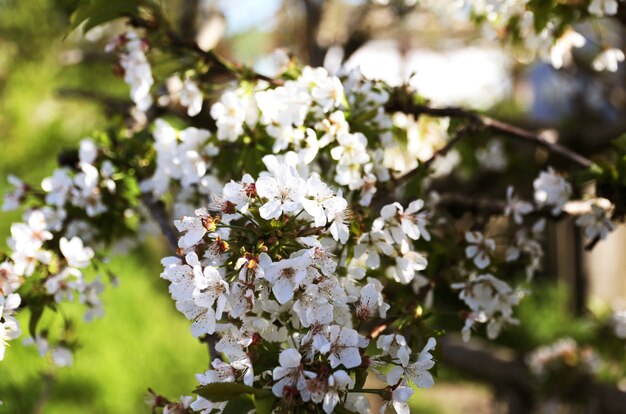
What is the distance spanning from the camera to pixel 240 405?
0.61 m

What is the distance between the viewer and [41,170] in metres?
3.80

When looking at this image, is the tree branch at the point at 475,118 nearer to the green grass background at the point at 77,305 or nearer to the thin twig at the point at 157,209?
the thin twig at the point at 157,209

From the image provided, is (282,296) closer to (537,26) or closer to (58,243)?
(58,243)

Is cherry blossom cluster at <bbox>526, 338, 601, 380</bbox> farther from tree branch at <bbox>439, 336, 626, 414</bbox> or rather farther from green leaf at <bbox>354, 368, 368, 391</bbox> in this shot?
green leaf at <bbox>354, 368, 368, 391</bbox>

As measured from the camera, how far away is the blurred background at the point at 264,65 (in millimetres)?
2139

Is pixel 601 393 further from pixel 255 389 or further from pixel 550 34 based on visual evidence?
pixel 255 389

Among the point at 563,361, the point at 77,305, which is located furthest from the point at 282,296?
the point at 77,305

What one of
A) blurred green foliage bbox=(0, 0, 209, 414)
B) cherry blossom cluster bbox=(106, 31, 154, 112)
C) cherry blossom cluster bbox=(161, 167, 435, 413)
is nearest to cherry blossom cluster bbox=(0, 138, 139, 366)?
cherry blossom cluster bbox=(106, 31, 154, 112)

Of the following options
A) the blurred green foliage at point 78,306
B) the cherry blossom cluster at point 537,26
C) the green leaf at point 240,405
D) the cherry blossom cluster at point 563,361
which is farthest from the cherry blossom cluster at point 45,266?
the cherry blossom cluster at point 563,361

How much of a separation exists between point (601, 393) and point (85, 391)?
199cm

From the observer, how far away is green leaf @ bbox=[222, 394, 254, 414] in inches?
24.1

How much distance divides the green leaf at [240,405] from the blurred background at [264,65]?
1.99 ft

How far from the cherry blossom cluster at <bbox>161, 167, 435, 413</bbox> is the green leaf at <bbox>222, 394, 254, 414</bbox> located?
0.08 feet

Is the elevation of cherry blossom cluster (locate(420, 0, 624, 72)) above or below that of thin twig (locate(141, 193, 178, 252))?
above
